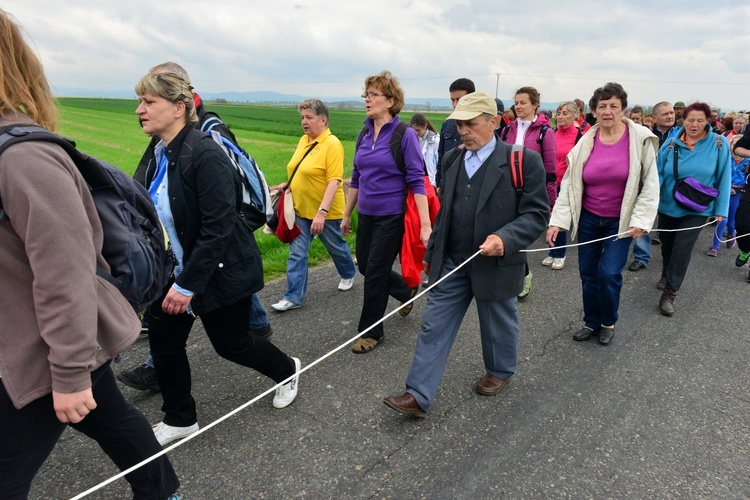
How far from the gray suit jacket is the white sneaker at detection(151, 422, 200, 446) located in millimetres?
1946

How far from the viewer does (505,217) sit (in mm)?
3023

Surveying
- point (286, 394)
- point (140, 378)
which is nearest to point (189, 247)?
point (286, 394)

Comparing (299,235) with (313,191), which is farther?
(299,235)

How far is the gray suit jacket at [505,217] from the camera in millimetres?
2943

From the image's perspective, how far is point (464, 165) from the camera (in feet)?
10.3

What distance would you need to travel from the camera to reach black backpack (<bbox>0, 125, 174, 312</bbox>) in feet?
5.39

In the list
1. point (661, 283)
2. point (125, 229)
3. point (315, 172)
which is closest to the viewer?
point (125, 229)

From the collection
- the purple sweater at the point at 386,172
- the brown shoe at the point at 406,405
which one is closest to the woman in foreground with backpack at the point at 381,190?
the purple sweater at the point at 386,172

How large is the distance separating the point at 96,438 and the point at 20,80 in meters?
1.32

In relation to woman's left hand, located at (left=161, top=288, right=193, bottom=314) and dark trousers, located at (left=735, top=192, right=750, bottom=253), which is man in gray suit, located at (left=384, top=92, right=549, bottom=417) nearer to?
woman's left hand, located at (left=161, top=288, right=193, bottom=314)

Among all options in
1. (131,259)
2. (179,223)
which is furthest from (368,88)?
(131,259)

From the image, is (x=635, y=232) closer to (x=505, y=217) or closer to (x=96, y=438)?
(x=505, y=217)

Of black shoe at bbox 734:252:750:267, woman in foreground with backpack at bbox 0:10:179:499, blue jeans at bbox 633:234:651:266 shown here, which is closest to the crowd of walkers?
woman in foreground with backpack at bbox 0:10:179:499

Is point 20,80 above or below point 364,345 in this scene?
above
